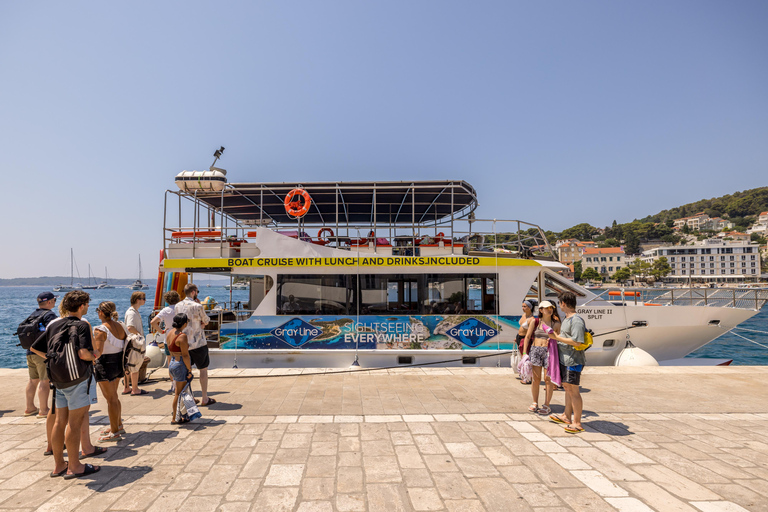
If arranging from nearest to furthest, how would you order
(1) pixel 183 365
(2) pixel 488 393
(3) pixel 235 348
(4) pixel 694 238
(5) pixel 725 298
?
1. (1) pixel 183 365
2. (2) pixel 488 393
3. (3) pixel 235 348
4. (5) pixel 725 298
5. (4) pixel 694 238

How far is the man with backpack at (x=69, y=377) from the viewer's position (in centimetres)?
367

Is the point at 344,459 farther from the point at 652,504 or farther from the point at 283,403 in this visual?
the point at 652,504

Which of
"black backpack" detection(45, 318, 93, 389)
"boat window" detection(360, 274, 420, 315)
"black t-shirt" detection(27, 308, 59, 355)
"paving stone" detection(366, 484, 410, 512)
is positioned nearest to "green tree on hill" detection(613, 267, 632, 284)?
"boat window" detection(360, 274, 420, 315)

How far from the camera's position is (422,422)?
5270 mm

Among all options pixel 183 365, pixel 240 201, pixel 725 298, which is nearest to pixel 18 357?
pixel 240 201

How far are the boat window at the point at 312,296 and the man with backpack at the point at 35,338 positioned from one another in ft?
15.3

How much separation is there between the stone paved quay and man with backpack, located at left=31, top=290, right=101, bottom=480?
20cm

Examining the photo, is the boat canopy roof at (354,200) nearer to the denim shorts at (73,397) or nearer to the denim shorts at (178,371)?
the denim shorts at (178,371)

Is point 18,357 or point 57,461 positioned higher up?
point 57,461

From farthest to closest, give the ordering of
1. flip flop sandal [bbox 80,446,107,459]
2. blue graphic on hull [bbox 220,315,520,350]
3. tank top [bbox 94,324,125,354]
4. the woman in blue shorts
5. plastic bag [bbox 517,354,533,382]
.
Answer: blue graphic on hull [bbox 220,315,520,350], plastic bag [bbox 517,354,533,382], the woman in blue shorts, tank top [bbox 94,324,125,354], flip flop sandal [bbox 80,446,107,459]

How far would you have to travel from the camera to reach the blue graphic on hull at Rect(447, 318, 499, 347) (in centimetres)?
937

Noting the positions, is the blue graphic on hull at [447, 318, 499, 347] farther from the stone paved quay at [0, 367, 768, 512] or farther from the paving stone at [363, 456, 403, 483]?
the paving stone at [363, 456, 403, 483]

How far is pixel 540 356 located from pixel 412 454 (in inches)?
98.5

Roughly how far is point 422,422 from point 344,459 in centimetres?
145
